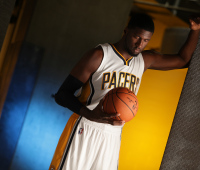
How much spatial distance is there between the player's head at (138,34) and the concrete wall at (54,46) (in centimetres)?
138

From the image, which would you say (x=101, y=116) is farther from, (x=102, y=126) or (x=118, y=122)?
(x=102, y=126)

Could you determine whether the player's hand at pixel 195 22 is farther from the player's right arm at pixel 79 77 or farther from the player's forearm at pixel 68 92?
the player's forearm at pixel 68 92

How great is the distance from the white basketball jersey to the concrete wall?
1.37 meters

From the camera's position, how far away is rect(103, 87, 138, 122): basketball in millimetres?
1659

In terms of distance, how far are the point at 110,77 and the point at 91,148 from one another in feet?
1.52

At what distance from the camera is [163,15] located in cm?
411

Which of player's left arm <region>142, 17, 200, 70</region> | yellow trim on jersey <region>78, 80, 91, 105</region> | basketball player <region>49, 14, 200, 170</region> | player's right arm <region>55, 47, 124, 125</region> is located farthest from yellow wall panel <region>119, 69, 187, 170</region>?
player's right arm <region>55, 47, 124, 125</region>

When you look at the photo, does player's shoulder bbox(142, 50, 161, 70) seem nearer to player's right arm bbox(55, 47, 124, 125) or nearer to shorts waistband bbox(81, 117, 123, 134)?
player's right arm bbox(55, 47, 124, 125)

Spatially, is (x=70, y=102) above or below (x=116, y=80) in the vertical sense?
below

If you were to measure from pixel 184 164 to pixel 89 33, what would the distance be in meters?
2.06

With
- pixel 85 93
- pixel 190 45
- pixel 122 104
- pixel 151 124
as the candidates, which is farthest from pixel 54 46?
Result: pixel 122 104

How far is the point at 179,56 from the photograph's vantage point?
208 cm

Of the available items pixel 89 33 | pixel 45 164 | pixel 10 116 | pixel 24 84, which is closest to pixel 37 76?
pixel 24 84

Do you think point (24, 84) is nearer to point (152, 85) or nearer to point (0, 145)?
point (0, 145)
